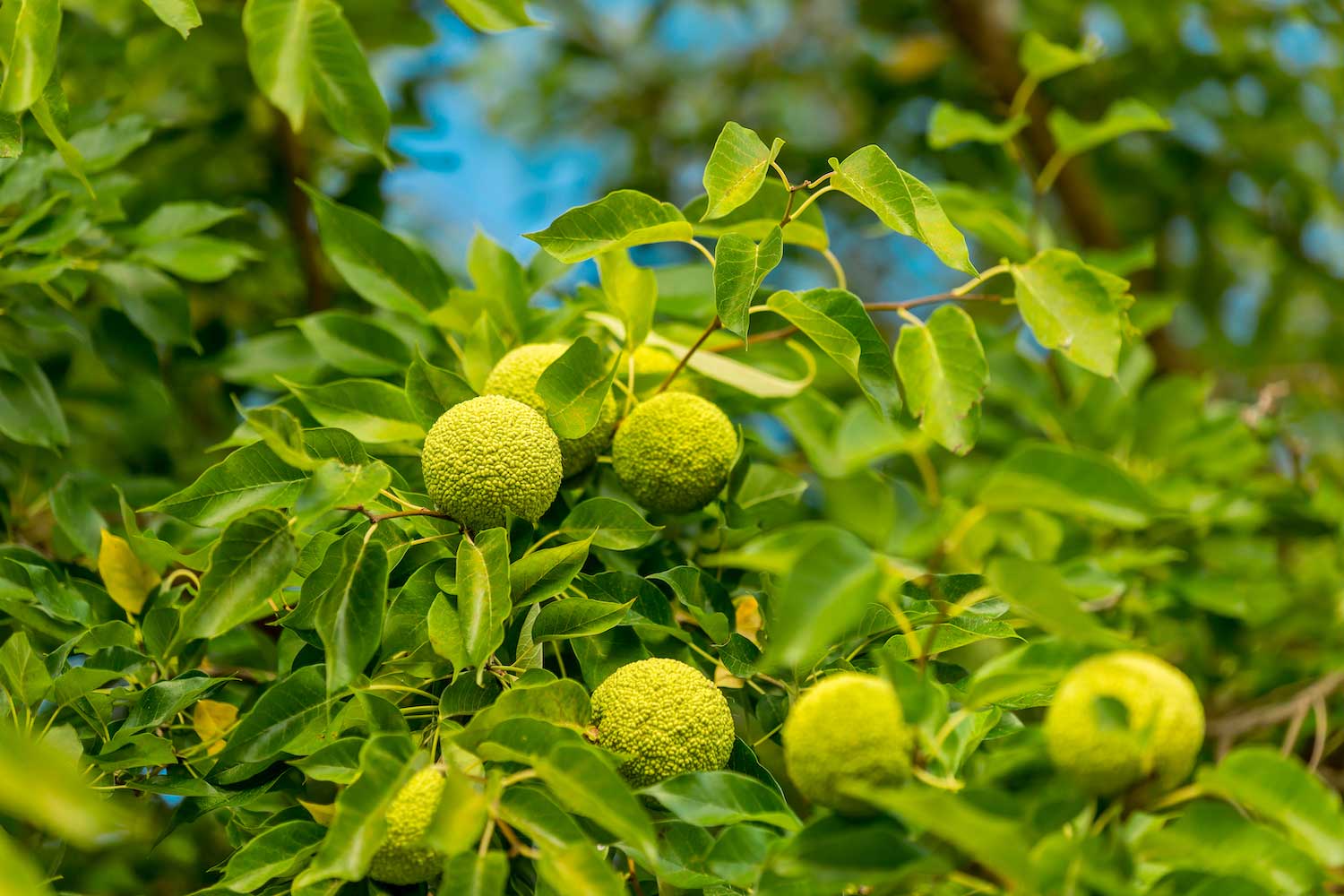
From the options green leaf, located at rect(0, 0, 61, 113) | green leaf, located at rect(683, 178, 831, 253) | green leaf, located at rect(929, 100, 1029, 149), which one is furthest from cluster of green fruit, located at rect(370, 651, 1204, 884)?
green leaf, located at rect(929, 100, 1029, 149)

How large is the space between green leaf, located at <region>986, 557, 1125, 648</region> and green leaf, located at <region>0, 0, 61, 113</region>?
96 centimetres

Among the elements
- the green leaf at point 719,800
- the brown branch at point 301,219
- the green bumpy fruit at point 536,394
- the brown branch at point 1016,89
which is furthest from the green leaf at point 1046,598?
the brown branch at point 1016,89

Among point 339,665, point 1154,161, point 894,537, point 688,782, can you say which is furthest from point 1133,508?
point 1154,161

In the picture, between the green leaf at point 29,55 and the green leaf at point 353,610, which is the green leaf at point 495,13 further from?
the green leaf at point 353,610

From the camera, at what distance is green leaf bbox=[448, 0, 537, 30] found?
Answer: 126 cm

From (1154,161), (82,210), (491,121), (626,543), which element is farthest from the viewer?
(491,121)

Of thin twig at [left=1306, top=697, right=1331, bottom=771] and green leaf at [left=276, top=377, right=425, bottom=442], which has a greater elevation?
green leaf at [left=276, top=377, right=425, bottom=442]

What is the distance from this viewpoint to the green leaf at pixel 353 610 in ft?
2.97

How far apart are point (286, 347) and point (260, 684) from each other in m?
0.54

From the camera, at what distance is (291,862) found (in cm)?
91

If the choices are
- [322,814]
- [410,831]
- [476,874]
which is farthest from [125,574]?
[476,874]

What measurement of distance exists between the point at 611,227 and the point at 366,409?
0.34 metres

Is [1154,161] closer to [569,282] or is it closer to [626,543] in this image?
[569,282]

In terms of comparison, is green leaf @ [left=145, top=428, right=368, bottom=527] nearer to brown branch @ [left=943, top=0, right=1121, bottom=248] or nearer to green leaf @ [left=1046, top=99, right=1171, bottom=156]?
green leaf @ [left=1046, top=99, right=1171, bottom=156]
